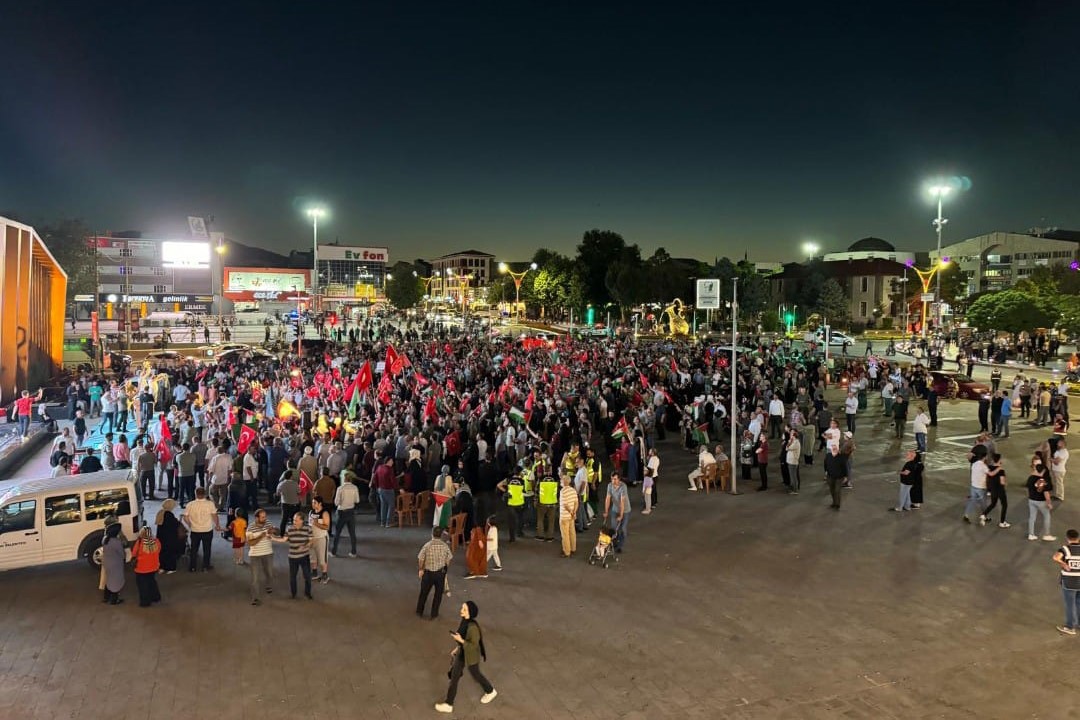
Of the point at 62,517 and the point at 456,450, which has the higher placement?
the point at 456,450

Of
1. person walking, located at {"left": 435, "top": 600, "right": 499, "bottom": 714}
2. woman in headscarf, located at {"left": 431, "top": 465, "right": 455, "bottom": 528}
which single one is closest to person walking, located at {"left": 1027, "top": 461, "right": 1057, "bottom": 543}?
woman in headscarf, located at {"left": 431, "top": 465, "right": 455, "bottom": 528}

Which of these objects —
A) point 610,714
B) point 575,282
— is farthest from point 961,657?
point 575,282

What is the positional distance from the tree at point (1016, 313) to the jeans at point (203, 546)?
166 ft

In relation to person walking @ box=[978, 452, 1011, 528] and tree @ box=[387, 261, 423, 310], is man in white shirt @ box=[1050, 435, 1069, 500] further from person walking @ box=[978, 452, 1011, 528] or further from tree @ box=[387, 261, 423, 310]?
tree @ box=[387, 261, 423, 310]

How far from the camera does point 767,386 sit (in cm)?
2278

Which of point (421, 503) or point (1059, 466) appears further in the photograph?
point (1059, 466)

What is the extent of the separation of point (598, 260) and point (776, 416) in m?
56.8

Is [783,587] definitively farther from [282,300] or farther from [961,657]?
[282,300]

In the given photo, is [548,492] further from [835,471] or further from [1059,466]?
[1059,466]

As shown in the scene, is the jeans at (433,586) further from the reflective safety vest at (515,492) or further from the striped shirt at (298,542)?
the reflective safety vest at (515,492)

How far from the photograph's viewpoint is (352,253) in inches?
6083

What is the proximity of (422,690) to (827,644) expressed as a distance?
483 cm

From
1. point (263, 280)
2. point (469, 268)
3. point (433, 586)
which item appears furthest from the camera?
point (469, 268)

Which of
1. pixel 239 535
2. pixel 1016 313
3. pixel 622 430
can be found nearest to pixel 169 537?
pixel 239 535
